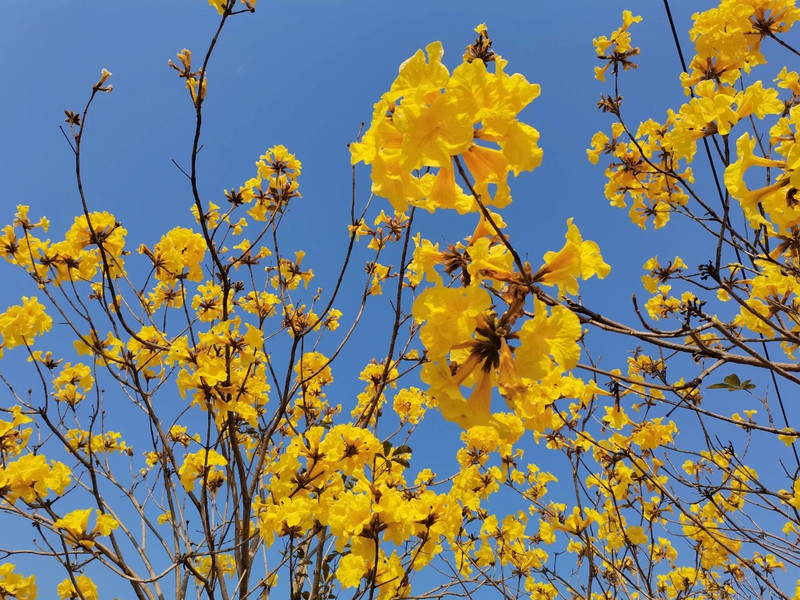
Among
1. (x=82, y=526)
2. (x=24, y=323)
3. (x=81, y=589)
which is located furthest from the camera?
(x=81, y=589)

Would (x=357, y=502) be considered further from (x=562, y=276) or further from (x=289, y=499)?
(x=562, y=276)

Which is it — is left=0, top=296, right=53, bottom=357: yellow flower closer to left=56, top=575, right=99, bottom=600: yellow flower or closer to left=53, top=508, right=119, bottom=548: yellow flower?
left=53, top=508, right=119, bottom=548: yellow flower

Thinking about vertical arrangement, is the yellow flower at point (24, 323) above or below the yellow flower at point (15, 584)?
above

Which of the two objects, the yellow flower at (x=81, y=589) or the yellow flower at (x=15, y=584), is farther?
the yellow flower at (x=81, y=589)

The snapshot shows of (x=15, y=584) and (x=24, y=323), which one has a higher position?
(x=24, y=323)

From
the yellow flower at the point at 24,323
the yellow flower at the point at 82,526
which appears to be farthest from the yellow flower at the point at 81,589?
the yellow flower at the point at 24,323

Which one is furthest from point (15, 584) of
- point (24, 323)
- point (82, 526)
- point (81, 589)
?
point (24, 323)

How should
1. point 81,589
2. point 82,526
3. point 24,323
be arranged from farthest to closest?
point 81,589, point 24,323, point 82,526

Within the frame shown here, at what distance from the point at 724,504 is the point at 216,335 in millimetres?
6311

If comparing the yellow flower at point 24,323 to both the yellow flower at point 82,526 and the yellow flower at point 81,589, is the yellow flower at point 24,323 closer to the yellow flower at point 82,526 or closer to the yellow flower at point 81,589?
the yellow flower at point 82,526

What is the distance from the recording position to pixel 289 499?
2.93 m

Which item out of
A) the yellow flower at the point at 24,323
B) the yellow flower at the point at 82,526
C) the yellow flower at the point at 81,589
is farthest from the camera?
the yellow flower at the point at 81,589

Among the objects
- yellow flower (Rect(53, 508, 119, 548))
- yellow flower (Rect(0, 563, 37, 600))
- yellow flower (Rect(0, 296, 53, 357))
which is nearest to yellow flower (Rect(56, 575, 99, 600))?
yellow flower (Rect(0, 563, 37, 600))

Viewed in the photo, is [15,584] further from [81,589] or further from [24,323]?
[24,323]
